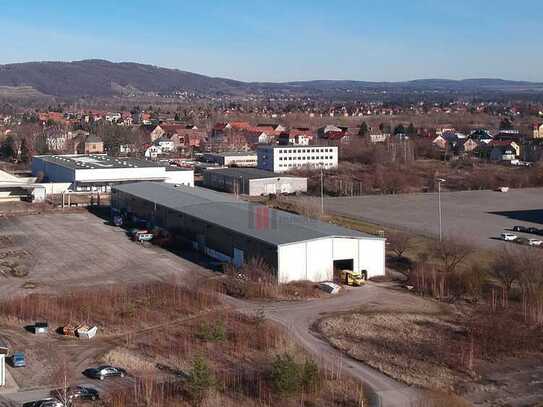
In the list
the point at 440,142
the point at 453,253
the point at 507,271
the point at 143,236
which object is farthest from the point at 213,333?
the point at 440,142

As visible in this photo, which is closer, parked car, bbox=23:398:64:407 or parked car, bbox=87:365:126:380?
parked car, bbox=23:398:64:407

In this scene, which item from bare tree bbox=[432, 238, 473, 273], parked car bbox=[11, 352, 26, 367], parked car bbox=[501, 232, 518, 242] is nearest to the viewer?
parked car bbox=[11, 352, 26, 367]

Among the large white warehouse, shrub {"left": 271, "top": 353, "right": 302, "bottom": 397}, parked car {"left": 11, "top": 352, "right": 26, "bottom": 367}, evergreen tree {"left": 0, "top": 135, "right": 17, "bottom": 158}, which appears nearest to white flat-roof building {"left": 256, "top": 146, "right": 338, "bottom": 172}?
evergreen tree {"left": 0, "top": 135, "right": 17, "bottom": 158}

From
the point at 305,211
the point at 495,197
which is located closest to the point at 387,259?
the point at 305,211

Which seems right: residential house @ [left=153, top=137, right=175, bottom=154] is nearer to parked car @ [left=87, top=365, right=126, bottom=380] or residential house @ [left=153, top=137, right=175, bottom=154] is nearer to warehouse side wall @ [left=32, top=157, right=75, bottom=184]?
warehouse side wall @ [left=32, top=157, right=75, bottom=184]

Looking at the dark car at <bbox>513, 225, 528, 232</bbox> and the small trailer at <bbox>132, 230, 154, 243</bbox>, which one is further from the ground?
the small trailer at <bbox>132, 230, 154, 243</bbox>

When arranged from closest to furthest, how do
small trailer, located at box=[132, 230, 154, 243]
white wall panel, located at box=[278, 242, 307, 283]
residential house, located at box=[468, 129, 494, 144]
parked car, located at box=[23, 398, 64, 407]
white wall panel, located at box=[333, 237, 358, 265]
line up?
parked car, located at box=[23, 398, 64, 407], white wall panel, located at box=[278, 242, 307, 283], white wall panel, located at box=[333, 237, 358, 265], small trailer, located at box=[132, 230, 154, 243], residential house, located at box=[468, 129, 494, 144]

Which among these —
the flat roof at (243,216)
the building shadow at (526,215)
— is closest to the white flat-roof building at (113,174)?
the flat roof at (243,216)
